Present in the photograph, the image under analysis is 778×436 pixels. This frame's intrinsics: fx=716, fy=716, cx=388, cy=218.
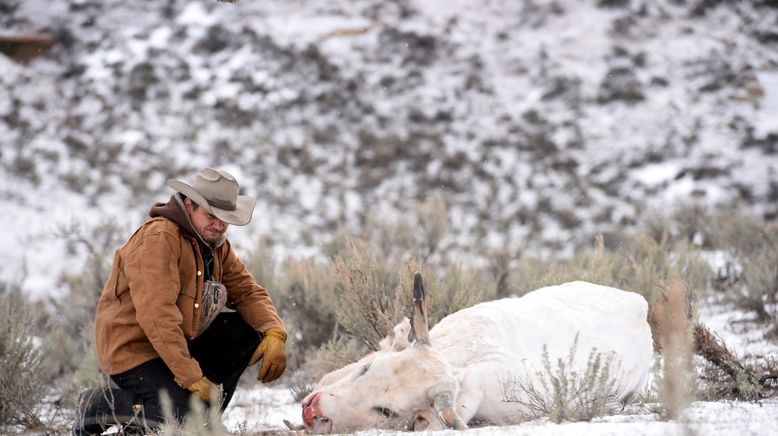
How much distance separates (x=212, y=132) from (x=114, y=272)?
13.4 meters

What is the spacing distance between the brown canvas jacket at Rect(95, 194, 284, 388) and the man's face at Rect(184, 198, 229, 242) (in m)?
0.06

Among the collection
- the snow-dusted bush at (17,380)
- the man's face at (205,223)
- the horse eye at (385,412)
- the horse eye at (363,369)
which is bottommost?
the snow-dusted bush at (17,380)

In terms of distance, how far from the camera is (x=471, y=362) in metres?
3.17

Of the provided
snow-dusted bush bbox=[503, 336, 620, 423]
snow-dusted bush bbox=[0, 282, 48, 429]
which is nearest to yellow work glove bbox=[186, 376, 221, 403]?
snow-dusted bush bbox=[503, 336, 620, 423]

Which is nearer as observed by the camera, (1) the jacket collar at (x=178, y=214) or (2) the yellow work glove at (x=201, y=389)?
(2) the yellow work glove at (x=201, y=389)

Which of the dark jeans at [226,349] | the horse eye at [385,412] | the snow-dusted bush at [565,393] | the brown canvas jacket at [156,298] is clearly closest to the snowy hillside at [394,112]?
the dark jeans at [226,349]

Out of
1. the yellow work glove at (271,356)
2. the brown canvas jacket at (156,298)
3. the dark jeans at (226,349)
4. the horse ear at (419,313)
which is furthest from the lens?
the dark jeans at (226,349)

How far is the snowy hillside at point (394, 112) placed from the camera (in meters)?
13.6

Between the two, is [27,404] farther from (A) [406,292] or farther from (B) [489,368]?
(B) [489,368]

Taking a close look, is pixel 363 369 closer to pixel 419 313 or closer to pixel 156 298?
pixel 419 313

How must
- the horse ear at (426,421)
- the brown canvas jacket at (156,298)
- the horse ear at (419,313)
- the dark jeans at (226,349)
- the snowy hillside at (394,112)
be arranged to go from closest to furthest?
the horse ear at (419,313) < the horse ear at (426,421) < the brown canvas jacket at (156,298) < the dark jeans at (226,349) < the snowy hillside at (394,112)

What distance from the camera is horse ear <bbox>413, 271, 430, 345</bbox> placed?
269 centimetres

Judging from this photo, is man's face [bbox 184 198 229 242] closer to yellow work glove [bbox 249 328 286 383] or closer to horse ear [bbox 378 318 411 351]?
yellow work glove [bbox 249 328 286 383]

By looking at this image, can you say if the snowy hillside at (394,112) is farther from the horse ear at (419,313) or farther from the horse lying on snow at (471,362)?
the horse ear at (419,313)
